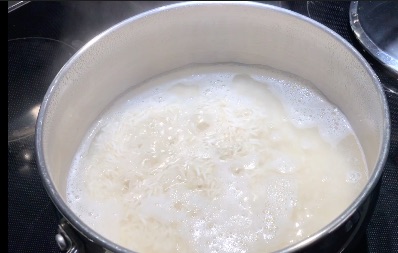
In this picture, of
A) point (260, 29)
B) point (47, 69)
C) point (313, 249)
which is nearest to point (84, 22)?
point (47, 69)

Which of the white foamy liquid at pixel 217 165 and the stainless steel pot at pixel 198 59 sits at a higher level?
the stainless steel pot at pixel 198 59

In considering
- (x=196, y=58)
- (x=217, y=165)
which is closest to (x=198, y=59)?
(x=196, y=58)

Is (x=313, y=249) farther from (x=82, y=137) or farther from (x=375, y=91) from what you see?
(x=82, y=137)

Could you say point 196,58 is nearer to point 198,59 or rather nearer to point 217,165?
point 198,59

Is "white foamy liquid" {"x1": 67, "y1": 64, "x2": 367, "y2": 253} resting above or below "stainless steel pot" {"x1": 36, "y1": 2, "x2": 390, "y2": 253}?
below

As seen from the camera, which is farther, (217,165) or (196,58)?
(196,58)

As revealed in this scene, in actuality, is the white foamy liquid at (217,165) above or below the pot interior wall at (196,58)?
below

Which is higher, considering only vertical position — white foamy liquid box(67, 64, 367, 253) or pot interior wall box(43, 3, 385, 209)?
pot interior wall box(43, 3, 385, 209)
